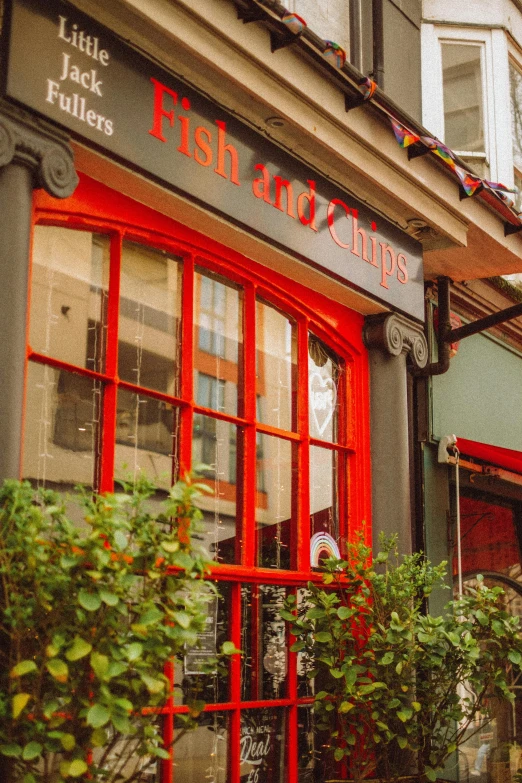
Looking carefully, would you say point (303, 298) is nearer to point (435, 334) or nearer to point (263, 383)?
point (263, 383)

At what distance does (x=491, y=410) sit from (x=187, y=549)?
510 cm

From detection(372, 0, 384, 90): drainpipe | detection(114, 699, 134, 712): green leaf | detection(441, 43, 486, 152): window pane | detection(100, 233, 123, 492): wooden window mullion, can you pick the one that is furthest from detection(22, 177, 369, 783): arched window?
detection(441, 43, 486, 152): window pane

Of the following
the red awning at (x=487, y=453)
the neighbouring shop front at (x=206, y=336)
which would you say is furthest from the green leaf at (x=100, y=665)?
the red awning at (x=487, y=453)

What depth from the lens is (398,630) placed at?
16.4ft

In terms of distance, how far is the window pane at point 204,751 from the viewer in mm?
4582

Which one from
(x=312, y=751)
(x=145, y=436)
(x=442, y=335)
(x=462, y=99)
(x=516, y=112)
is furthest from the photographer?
(x=516, y=112)

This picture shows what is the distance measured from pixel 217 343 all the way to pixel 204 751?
2.01 metres

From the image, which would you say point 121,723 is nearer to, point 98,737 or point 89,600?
point 98,737

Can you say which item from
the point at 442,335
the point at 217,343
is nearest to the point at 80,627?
the point at 217,343

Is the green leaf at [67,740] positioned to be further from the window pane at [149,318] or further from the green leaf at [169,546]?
the window pane at [149,318]

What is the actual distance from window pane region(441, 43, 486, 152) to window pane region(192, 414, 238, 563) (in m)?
4.48

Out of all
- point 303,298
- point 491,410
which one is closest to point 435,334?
point 491,410

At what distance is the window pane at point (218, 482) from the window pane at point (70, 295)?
751mm

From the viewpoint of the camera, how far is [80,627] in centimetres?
329
